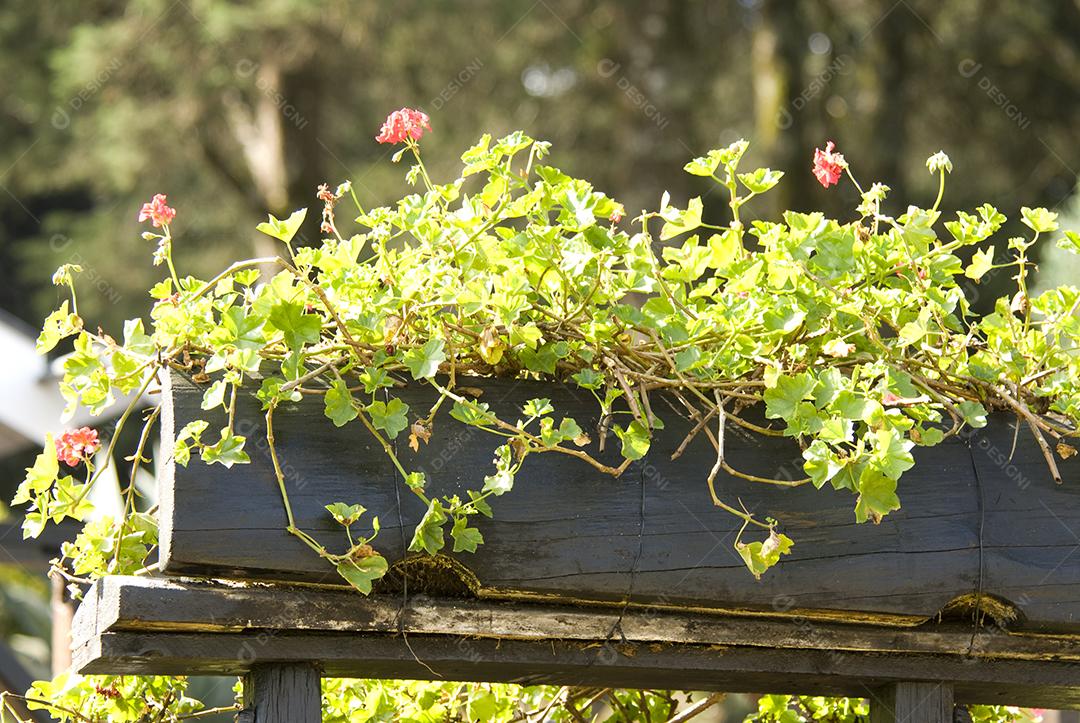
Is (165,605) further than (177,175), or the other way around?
(177,175)

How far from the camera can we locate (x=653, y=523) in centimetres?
150

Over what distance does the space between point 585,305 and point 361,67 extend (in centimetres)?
946

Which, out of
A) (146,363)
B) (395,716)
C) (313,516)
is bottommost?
(395,716)

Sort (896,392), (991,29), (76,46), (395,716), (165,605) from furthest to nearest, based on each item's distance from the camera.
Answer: (991,29)
(76,46)
(395,716)
(896,392)
(165,605)

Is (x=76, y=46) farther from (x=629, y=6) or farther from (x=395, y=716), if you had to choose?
(x=395, y=716)

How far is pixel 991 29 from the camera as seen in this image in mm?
10125

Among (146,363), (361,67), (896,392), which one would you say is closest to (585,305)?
(896,392)

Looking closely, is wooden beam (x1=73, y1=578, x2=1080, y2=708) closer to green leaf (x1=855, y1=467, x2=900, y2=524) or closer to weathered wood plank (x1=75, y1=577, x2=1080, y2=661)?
weathered wood plank (x1=75, y1=577, x2=1080, y2=661)

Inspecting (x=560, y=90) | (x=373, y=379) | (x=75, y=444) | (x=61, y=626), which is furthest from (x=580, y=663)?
(x=560, y=90)

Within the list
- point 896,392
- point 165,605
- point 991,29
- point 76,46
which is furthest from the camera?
point 991,29

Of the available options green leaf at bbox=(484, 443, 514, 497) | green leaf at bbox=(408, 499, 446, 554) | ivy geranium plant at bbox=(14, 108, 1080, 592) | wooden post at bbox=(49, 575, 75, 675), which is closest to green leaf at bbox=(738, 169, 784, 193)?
ivy geranium plant at bbox=(14, 108, 1080, 592)

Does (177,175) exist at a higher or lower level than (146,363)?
higher

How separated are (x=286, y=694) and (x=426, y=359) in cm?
42

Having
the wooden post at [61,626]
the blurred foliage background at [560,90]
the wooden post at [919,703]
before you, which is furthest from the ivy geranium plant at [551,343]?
the blurred foliage background at [560,90]
